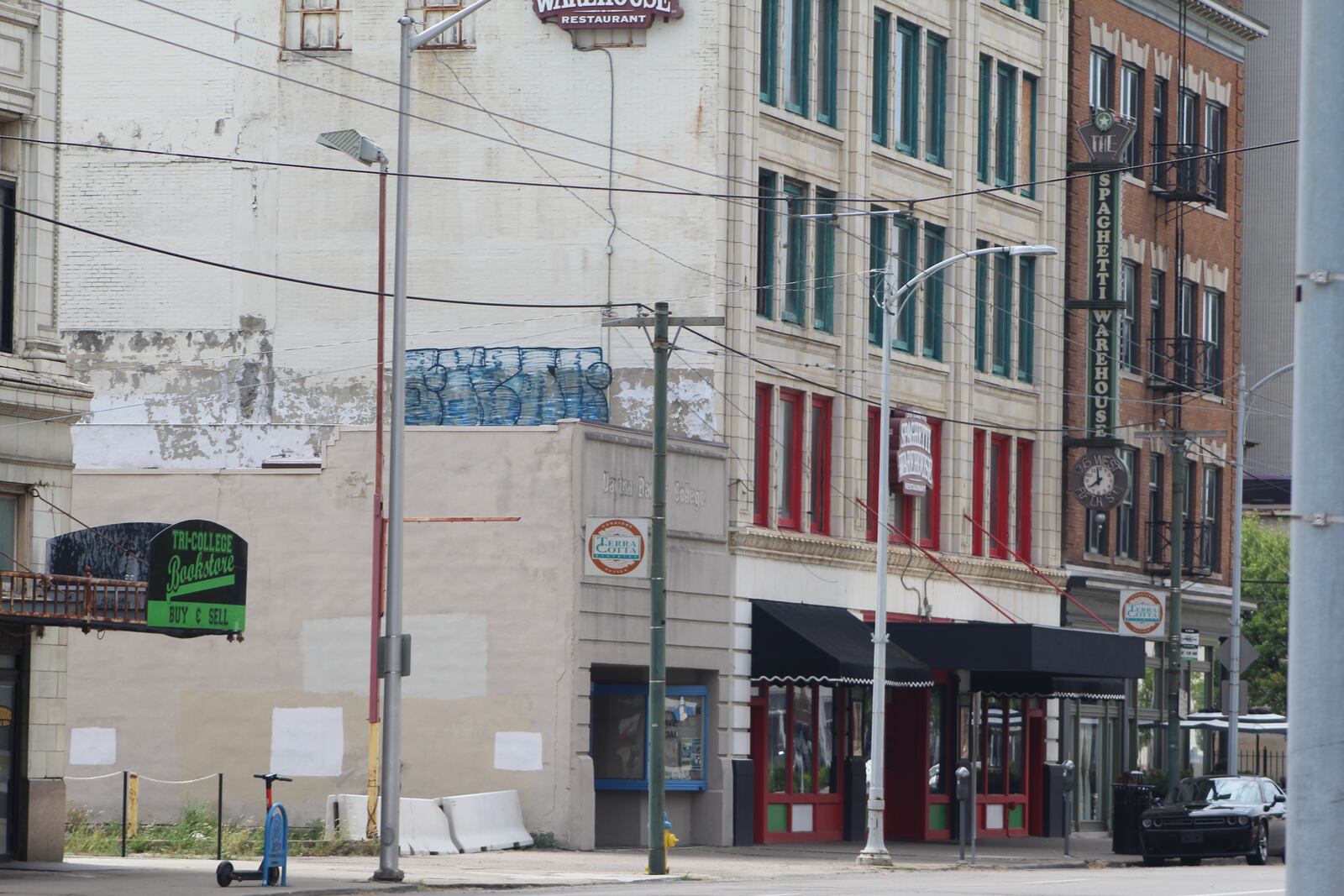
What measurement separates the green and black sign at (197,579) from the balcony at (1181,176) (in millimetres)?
30132

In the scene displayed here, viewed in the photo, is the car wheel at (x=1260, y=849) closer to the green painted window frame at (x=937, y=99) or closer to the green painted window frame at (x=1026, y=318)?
the green painted window frame at (x=1026, y=318)

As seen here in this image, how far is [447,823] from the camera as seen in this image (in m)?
31.2

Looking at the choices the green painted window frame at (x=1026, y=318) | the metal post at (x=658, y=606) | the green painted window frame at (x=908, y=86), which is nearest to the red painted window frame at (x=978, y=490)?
the green painted window frame at (x=1026, y=318)

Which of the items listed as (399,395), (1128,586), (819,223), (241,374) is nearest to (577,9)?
(819,223)

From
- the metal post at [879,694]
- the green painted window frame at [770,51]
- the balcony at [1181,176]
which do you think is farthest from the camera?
the balcony at [1181,176]

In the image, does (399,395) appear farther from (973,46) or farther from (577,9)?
(973,46)

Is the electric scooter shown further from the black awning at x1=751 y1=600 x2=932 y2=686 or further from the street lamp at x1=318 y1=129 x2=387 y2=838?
the black awning at x1=751 y1=600 x2=932 y2=686

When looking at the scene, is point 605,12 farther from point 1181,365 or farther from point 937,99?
point 1181,365

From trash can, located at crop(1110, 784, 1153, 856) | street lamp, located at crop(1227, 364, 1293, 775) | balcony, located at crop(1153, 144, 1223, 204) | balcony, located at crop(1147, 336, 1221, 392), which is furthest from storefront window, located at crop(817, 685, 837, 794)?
balcony, located at crop(1153, 144, 1223, 204)

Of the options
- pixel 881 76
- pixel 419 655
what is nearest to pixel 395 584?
pixel 419 655

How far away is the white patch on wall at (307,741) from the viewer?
34.1 meters

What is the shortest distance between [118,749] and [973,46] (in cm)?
2050

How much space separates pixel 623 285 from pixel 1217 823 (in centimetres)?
1244

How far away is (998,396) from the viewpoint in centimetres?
4491
